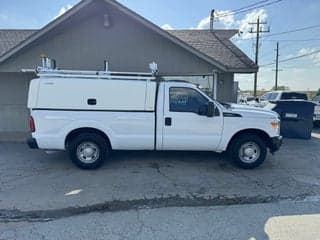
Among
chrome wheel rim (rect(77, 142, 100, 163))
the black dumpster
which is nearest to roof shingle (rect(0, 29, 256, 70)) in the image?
the black dumpster

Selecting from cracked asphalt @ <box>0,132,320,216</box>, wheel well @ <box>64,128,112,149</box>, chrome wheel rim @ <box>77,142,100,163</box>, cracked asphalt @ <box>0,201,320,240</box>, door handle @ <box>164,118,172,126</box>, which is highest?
door handle @ <box>164,118,172,126</box>

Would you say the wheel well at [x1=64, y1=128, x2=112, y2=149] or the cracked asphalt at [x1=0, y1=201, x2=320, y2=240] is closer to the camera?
the cracked asphalt at [x1=0, y1=201, x2=320, y2=240]

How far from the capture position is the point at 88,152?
260 inches

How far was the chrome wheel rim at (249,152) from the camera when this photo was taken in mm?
6703

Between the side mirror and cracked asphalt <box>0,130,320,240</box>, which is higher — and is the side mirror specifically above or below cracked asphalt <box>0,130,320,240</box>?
above

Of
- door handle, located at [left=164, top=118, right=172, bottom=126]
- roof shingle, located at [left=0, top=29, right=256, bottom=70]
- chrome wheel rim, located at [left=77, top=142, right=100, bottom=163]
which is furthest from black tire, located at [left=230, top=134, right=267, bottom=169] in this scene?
roof shingle, located at [left=0, top=29, right=256, bottom=70]

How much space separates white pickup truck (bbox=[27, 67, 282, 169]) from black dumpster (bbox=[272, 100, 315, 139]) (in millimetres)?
4812

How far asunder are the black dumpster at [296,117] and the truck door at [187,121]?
564 centimetres

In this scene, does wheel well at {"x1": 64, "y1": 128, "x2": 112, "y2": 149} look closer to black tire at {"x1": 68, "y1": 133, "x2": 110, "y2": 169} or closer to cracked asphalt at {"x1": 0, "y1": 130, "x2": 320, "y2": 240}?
black tire at {"x1": 68, "y1": 133, "x2": 110, "y2": 169}

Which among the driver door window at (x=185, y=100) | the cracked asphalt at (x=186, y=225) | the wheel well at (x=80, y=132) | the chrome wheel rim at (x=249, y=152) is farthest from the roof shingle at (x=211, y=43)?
the cracked asphalt at (x=186, y=225)

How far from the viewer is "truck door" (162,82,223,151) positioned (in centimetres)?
656

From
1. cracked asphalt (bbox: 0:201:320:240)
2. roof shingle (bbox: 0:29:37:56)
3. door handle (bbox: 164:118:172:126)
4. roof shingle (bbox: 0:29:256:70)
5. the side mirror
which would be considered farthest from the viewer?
roof shingle (bbox: 0:29:37:56)

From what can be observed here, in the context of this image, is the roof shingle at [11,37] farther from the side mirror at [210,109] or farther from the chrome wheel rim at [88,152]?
the side mirror at [210,109]

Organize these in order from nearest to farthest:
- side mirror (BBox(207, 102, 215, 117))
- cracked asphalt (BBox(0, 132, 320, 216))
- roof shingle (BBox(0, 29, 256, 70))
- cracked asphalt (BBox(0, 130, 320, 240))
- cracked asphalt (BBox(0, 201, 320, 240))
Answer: cracked asphalt (BBox(0, 201, 320, 240)) → cracked asphalt (BBox(0, 130, 320, 240)) → cracked asphalt (BBox(0, 132, 320, 216)) → side mirror (BBox(207, 102, 215, 117)) → roof shingle (BBox(0, 29, 256, 70))
